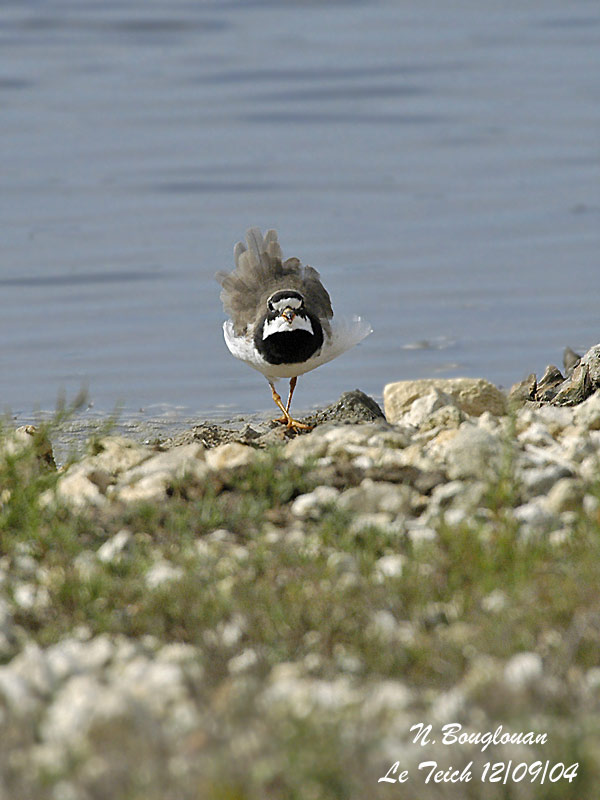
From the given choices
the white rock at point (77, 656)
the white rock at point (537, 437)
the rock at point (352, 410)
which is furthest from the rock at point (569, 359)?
the white rock at point (77, 656)

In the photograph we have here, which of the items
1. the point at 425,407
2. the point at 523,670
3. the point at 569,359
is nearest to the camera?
the point at 523,670

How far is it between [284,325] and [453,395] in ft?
3.73

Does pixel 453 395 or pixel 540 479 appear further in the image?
pixel 453 395

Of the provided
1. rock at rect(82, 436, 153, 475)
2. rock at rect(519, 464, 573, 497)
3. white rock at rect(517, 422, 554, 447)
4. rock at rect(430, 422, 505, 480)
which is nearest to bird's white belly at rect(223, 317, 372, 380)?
rock at rect(82, 436, 153, 475)

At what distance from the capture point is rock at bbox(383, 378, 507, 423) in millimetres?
6543

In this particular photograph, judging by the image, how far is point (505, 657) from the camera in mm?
3025

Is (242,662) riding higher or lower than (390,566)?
lower

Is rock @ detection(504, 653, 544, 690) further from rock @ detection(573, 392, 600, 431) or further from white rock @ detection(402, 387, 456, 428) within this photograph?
white rock @ detection(402, 387, 456, 428)

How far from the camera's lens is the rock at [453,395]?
21.5ft

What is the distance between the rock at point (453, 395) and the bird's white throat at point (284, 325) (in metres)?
0.75

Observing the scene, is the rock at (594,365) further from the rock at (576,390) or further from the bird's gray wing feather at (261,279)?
the bird's gray wing feather at (261,279)

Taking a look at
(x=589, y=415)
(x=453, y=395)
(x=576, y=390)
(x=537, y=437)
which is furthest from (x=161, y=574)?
(x=576, y=390)

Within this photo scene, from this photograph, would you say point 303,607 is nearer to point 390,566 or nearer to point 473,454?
point 390,566

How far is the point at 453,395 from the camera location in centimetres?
653
